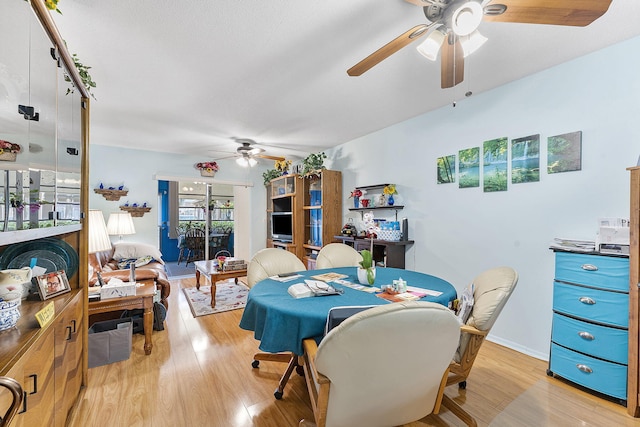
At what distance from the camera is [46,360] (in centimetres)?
118

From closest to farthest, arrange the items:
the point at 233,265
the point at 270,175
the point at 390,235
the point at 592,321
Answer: the point at 592,321
the point at 390,235
the point at 233,265
the point at 270,175

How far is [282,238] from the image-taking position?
552cm

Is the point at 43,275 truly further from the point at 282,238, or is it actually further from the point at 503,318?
the point at 282,238

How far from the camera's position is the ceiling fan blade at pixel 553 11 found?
1162 mm

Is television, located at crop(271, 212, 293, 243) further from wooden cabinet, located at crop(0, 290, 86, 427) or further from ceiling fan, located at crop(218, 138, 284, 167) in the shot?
wooden cabinet, located at crop(0, 290, 86, 427)

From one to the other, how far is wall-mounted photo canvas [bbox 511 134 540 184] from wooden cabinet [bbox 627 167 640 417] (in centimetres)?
73

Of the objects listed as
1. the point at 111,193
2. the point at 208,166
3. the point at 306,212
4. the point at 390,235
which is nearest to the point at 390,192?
the point at 390,235

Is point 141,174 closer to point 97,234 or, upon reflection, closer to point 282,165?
point 282,165

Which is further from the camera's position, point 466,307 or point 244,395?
point 244,395

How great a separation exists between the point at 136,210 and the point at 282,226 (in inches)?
106

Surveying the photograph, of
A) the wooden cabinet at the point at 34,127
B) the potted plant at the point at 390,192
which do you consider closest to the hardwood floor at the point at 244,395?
the wooden cabinet at the point at 34,127

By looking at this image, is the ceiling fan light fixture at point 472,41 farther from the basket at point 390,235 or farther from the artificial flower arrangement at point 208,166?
the artificial flower arrangement at point 208,166

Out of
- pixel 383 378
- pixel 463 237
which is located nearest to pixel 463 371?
pixel 383 378

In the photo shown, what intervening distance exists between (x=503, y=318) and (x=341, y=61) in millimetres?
2818
